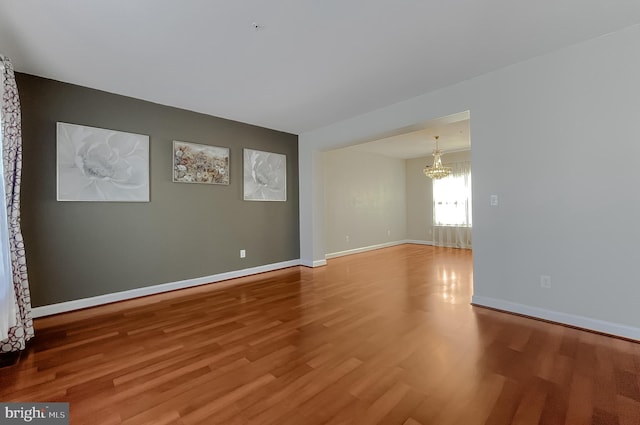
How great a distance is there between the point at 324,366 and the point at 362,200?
5529 mm

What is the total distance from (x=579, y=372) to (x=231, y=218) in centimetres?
428

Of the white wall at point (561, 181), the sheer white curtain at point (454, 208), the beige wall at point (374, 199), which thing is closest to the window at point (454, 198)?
the sheer white curtain at point (454, 208)

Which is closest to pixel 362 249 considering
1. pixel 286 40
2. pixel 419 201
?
pixel 419 201

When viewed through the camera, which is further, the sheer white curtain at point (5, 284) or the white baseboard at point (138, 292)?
the white baseboard at point (138, 292)

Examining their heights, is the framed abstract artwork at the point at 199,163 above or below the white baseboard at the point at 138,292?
above

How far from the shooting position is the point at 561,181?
8.68 feet

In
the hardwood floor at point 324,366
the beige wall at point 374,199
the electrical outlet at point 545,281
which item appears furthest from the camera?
the beige wall at point 374,199

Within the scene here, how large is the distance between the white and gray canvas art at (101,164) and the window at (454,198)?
7053mm

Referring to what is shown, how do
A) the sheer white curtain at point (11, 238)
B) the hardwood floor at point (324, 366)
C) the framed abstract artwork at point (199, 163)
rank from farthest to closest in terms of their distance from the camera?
the framed abstract artwork at point (199, 163)
the sheer white curtain at point (11, 238)
the hardwood floor at point (324, 366)

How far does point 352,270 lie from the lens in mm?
4980

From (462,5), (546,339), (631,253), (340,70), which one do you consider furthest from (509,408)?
(340,70)

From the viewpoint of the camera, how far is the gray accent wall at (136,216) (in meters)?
2.96

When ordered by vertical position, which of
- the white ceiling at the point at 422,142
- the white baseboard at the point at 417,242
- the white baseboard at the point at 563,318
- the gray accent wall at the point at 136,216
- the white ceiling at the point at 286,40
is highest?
the white ceiling at the point at 422,142

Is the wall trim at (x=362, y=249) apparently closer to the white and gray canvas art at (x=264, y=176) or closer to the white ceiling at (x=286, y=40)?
the white and gray canvas art at (x=264, y=176)
